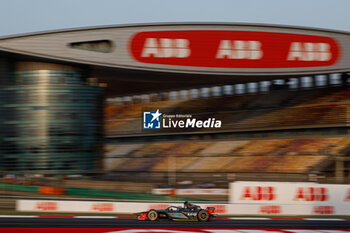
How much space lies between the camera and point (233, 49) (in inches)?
1572

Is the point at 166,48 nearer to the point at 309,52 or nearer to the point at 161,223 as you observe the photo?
the point at 309,52

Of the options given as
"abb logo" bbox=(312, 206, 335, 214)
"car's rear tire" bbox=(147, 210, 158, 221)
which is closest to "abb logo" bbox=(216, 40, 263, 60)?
"abb logo" bbox=(312, 206, 335, 214)

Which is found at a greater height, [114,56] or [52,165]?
[114,56]

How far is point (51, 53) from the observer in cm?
3725

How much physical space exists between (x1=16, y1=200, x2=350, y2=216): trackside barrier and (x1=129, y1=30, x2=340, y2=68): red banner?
56.2 feet

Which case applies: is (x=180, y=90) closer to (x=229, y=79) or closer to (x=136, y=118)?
(x=136, y=118)

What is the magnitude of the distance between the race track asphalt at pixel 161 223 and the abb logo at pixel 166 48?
64.1ft

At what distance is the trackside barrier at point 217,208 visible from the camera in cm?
2380

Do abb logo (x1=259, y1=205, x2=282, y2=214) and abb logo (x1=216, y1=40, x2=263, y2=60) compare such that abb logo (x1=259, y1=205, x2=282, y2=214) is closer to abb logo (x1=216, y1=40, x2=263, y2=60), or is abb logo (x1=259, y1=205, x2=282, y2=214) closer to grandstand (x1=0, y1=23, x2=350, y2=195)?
grandstand (x1=0, y1=23, x2=350, y2=195)

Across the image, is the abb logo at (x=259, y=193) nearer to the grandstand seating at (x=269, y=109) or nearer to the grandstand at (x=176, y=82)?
the grandstand at (x=176, y=82)

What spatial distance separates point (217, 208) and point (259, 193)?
2512 millimetres

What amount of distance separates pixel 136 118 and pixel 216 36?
67.7 ft

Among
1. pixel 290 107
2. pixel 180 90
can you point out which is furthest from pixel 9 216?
pixel 180 90

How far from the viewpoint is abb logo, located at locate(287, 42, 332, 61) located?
40.6 metres
